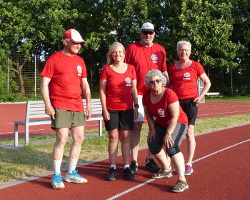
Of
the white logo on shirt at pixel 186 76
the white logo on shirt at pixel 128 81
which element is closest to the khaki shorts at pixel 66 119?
the white logo on shirt at pixel 128 81

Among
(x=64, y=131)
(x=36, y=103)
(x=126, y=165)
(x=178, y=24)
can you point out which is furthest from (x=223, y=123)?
(x=178, y=24)

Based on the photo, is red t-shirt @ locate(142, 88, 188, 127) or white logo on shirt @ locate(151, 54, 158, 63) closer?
red t-shirt @ locate(142, 88, 188, 127)

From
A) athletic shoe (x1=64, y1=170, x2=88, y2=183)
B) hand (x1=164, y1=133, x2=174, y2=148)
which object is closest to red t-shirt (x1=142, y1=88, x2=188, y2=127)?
hand (x1=164, y1=133, x2=174, y2=148)

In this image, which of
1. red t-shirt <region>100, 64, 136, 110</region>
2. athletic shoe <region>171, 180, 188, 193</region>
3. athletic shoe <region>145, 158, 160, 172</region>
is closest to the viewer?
athletic shoe <region>171, 180, 188, 193</region>

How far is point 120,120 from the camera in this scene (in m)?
5.21

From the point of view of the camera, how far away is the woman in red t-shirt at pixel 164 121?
4652mm

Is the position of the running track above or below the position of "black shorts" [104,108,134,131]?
below

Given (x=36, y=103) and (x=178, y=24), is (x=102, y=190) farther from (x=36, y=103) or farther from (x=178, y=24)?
(x=178, y=24)

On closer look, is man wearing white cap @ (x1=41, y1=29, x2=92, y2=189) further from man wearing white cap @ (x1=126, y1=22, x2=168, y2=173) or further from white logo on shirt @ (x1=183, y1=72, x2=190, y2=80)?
white logo on shirt @ (x1=183, y1=72, x2=190, y2=80)

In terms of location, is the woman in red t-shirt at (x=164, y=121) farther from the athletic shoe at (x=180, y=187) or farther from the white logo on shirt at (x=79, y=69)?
the white logo on shirt at (x=79, y=69)

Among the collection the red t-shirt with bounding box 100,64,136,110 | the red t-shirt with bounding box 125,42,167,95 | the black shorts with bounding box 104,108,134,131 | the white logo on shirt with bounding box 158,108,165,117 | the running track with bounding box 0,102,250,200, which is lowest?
the running track with bounding box 0,102,250,200

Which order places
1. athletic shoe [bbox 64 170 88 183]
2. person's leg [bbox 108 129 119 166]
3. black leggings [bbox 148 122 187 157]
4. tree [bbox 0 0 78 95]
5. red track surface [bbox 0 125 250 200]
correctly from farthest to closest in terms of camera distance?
tree [bbox 0 0 78 95] → person's leg [bbox 108 129 119 166] → athletic shoe [bbox 64 170 88 183] → black leggings [bbox 148 122 187 157] → red track surface [bbox 0 125 250 200]

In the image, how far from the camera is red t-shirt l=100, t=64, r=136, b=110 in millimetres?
5082

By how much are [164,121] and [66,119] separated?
1.29m
